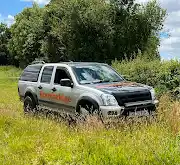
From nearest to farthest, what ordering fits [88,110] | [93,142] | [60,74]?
[93,142] → [88,110] → [60,74]

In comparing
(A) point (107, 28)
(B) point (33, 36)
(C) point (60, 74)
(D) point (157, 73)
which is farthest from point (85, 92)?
(B) point (33, 36)

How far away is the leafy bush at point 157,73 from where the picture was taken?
1505cm

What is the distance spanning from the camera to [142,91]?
10.7 metres

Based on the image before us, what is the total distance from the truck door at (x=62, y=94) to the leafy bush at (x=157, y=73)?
4334mm

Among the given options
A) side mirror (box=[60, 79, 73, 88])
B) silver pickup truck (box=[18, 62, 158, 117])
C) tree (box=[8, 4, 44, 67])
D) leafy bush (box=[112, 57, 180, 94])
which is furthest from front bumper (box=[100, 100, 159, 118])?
tree (box=[8, 4, 44, 67])

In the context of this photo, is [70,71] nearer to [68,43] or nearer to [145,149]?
[145,149]

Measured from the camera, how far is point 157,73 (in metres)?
16.1

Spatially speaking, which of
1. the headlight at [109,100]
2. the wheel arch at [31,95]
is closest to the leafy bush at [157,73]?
the wheel arch at [31,95]

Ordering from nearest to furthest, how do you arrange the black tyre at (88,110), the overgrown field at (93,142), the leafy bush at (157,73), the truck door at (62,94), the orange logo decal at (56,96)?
the overgrown field at (93,142) < the black tyre at (88,110) < the truck door at (62,94) < the orange logo decal at (56,96) < the leafy bush at (157,73)

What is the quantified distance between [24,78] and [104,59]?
24.5 metres

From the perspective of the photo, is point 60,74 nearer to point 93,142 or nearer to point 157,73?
point 157,73

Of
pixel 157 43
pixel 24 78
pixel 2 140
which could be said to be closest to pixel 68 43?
pixel 157 43

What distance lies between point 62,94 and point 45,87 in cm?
123

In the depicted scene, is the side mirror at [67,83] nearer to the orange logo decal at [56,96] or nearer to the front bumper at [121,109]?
the orange logo decal at [56,96]
